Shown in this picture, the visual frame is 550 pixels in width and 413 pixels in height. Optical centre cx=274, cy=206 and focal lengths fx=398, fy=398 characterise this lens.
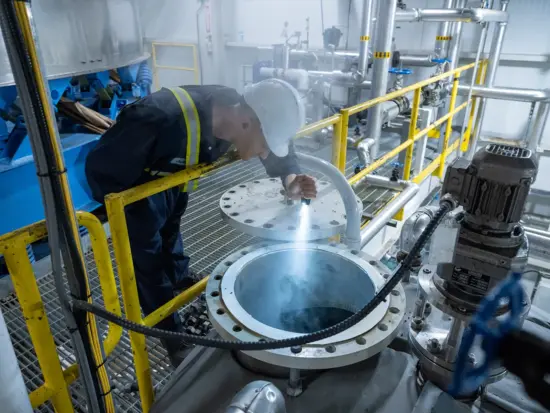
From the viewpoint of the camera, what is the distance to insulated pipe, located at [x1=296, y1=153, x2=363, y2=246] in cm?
163

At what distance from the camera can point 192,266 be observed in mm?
2500

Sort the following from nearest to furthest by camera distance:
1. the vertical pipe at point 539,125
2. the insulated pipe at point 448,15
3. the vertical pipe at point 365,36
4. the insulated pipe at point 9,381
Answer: the insulated pipe at point 9,381
the insulated pipe at point 448,15
the vertical pipe at point 365,36
the vertical pipe at point 539,125

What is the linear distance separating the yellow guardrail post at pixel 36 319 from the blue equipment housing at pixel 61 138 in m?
1.64

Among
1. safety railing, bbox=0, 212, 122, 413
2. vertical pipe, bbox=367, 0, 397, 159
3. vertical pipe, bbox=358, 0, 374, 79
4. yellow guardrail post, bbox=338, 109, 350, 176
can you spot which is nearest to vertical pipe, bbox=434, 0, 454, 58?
vertical pipe, bbox=358, 0, 374, 79

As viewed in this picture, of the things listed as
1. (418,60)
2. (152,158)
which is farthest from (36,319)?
(418,60)

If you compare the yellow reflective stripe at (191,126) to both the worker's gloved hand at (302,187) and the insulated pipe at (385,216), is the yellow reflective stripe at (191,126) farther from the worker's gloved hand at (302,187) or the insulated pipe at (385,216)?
the insulated pipe at (385,216)

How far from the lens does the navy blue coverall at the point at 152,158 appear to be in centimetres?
156

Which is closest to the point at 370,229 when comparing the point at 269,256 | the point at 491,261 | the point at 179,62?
the point at 269,256

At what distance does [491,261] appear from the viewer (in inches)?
37.1

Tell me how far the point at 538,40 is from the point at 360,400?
5735 millimetres

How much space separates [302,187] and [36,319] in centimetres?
112

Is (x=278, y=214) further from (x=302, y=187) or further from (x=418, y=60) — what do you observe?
(x=418, y=60)

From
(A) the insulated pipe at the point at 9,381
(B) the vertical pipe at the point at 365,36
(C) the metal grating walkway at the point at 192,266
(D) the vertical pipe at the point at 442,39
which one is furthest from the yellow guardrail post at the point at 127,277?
(D) the vertical pipe at the point at 442,39

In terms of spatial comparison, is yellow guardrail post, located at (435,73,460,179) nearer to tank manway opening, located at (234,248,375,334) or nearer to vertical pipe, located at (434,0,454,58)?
vertical pipe, located at (434,0,454,58)
